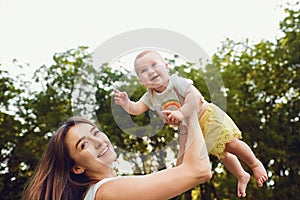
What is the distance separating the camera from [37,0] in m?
10.2

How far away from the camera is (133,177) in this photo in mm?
→ 1805

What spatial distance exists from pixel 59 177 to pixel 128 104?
37 cm

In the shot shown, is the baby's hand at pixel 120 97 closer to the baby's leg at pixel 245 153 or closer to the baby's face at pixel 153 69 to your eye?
the baby's face at pixel 153 69

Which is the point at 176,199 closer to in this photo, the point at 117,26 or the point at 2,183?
the point at 2,183

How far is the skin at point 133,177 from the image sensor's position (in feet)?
5.60

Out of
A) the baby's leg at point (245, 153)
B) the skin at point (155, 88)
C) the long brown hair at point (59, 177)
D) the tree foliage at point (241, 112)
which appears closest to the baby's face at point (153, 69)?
the skin at point (155, 88)

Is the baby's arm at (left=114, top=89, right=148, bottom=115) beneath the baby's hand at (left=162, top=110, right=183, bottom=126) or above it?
above

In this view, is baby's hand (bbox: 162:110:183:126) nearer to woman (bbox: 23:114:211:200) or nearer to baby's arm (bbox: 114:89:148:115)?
woman (bbox: 23:114:211:200)

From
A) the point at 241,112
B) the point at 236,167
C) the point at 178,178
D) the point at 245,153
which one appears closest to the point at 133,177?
the point at 178,178

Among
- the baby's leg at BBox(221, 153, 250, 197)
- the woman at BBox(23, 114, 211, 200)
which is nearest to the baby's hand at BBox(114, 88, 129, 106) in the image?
the woman at BBox(23, 114, 211, 200)

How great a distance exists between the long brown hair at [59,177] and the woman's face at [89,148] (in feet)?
0.10

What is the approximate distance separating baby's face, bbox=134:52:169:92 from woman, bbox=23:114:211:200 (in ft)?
0.55

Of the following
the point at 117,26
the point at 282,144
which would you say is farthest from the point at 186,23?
the point at 282,144

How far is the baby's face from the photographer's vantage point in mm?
1776
